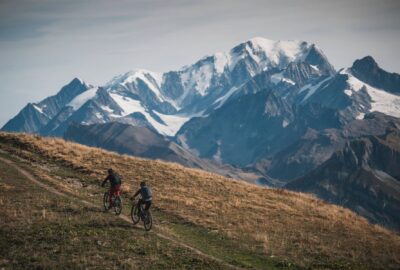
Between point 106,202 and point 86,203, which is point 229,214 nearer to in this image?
point 106,202

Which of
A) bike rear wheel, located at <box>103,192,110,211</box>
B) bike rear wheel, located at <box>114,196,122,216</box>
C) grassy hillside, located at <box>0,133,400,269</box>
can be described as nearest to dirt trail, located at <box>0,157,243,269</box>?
bike rear wheel, located at <box>114,196,122,216</box>

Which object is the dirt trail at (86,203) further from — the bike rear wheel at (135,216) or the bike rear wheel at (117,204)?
the bike rear wheel at (135,216)

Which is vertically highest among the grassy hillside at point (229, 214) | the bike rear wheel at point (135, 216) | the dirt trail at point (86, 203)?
the bike rear wheel at point (135, 216)

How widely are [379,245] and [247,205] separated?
41.5 feet

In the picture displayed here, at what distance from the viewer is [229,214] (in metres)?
41.0

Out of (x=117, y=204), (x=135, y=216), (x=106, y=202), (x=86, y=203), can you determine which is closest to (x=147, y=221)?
(x=135, y=216)

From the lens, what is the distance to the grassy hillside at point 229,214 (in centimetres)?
3139

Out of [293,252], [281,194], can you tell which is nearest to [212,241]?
[293,252]

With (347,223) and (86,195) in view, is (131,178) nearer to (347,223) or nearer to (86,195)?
(86,195)

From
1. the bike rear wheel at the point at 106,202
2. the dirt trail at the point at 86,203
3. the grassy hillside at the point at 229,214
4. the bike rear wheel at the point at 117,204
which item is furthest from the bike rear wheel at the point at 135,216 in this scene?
the bike rear wheel at the point at 106,202

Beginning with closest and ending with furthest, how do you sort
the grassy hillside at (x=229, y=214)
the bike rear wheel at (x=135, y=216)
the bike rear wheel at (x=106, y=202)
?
the grassy hillside at (x=229, y=214) < the bike rear wheel at (x=135, y=216) < the bike rear wheel at (x=106, y=202)

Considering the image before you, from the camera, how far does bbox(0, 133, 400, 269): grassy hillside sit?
31.4 m

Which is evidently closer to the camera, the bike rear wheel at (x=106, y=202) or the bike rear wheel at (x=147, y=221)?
the bike rear wheel at (x=147, y=221)

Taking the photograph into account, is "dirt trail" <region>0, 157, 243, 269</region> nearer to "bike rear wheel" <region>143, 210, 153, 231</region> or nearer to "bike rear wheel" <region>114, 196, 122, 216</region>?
"bike rear wheel" <region>114, 196, 122, 216</region>
